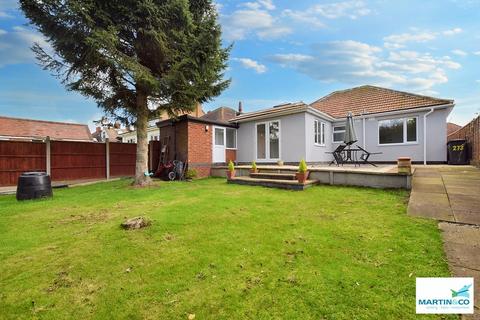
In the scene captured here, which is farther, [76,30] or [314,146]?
[314,146]

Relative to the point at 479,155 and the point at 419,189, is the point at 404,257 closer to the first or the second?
the point at 419,189

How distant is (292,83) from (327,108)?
2.84 meters

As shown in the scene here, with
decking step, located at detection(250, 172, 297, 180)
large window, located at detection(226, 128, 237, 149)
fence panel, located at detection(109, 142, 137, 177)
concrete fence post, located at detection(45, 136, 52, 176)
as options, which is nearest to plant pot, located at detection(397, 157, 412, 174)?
decking step, located at detection(250, 172, 297, 180)

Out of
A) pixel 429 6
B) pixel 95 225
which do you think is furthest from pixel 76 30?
pixel 429 6

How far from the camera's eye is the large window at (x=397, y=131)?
12008 millimetres

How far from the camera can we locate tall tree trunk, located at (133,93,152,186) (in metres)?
9.47

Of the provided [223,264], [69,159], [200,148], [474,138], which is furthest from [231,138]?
[223,264]

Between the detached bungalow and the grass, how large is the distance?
→ 7.06m

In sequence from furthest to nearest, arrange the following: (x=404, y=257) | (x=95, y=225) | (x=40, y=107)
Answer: (x=40, y=107) < (x=95, y=225) < (x=404, y=257)

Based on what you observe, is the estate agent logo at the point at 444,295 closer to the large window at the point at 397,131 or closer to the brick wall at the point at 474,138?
the brick wall at the point at 474,138

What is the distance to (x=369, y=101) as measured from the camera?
1397 centimetres

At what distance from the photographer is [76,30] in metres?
7.61

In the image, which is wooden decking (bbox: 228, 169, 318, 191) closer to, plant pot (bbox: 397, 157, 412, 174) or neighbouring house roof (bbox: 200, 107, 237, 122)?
plant pot (bbox: 397, 157, 412, 174)

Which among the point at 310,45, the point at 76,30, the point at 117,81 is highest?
the point at 310,45
